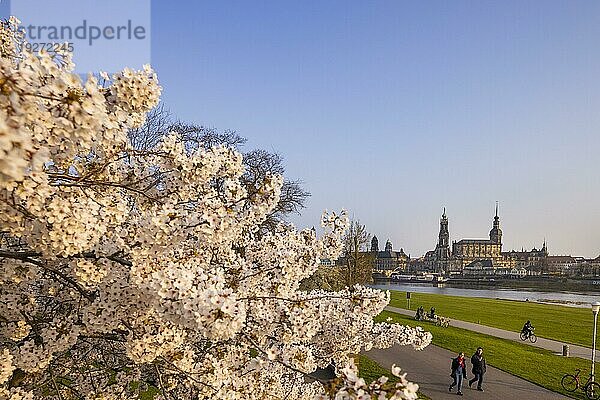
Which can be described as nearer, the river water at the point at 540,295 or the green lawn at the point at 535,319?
the green lawn at the point at 535,319

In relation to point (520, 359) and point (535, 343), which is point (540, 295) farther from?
point (520, 359)

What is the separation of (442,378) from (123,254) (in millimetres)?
15123

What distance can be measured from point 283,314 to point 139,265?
1896 mm

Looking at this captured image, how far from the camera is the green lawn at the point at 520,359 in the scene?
1700 cm

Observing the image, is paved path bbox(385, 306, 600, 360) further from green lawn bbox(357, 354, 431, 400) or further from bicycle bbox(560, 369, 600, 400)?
green lawn bbox(357, 354, 431, 400)

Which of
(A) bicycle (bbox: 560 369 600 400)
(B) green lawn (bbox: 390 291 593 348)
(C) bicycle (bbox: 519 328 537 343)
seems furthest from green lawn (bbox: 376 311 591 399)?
(B) green lawn (bbox: 390 291 593 348)

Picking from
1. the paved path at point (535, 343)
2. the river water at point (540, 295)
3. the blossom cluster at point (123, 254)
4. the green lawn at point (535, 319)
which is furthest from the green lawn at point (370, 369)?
the river water at point (540, 295)

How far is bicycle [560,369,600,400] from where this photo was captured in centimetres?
1476

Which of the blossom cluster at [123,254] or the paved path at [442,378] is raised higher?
the blossom cluster at [123,254]

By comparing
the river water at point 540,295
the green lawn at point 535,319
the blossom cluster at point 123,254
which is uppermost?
the blossom cluster at point 123,254

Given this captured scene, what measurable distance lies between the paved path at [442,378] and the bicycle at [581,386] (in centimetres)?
79

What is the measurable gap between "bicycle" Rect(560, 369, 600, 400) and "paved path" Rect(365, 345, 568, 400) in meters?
0.79

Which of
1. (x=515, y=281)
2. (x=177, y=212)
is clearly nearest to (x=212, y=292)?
(x=177, y=212)

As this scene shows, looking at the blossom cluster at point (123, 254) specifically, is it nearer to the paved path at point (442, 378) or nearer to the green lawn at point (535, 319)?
the paved path at point (442, 378)
